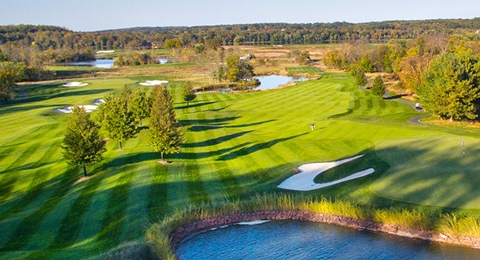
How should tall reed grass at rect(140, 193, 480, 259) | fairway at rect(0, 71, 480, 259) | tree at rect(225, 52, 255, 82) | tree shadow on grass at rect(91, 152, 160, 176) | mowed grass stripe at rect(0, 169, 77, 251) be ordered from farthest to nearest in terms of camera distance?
tree at rect(225, 52, 255, 82), tree shadow on grass at rect(91, 152, 160, 176), fairway at rect(0, 71, 480, 259), mowed grass stripe at rect(0, 169, 77, 251), tall reed grass at rect(140, 193, 480, 259)

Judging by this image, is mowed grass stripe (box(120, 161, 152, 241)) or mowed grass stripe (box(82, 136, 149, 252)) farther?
mowed grass stripe (box(120, 161, 152, 241))

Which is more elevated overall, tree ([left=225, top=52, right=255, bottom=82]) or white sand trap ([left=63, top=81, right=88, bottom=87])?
tree ([left=225, top=52, right=255, bottom=82])

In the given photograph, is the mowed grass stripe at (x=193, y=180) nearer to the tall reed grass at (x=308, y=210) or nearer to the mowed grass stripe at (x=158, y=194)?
the tall reed grass at (x=308, y=210)

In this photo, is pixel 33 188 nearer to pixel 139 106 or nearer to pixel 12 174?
pixel 12 174

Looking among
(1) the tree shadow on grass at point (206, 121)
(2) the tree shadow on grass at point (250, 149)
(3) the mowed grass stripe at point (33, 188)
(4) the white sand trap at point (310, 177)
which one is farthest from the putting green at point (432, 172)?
Answer: (1) the tree shadow on grass at point (206, 121)

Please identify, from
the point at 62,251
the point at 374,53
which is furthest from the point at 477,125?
the point at 374,53

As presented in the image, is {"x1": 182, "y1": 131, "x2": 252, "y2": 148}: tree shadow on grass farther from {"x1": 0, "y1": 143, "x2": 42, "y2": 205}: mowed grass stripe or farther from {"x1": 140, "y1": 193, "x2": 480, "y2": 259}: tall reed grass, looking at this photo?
{"x1": 140, "y1": 193, "x2": 480, "y2": 259}: tall reed grass

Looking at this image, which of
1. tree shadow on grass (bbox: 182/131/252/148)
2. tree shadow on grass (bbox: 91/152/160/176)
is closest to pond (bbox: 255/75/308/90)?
tree shadow on grass (bbox: 182/131/252/148)
